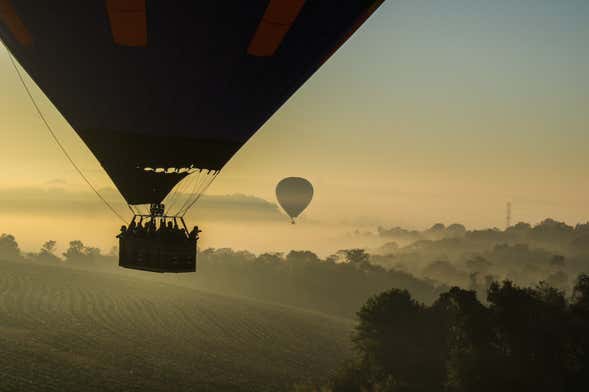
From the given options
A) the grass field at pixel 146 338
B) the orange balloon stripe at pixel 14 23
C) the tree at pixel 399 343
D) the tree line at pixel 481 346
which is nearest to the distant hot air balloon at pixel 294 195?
the grass field at pixel 146 338

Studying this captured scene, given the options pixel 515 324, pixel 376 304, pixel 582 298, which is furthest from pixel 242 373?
pixel 582 298

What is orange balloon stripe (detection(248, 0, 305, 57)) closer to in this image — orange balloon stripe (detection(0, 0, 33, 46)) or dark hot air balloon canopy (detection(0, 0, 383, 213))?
dark hot air balloon canopy (detection(0, 0, 383, 213))

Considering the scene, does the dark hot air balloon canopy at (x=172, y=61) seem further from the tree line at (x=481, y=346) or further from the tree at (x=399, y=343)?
the tree at (x=399, y=343)

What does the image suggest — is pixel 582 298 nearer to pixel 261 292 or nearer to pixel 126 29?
pixel 126 29

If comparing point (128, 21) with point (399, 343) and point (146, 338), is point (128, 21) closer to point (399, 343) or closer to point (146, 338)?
point (399, 343)

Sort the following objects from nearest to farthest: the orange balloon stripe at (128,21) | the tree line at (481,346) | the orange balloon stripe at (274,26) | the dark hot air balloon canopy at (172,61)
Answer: the orange balloon stripe at (128,21) → the orange balloon stripe at (274,26) → the dark hot air balloon canopy at (172,61) → the tree line at (481,346)
